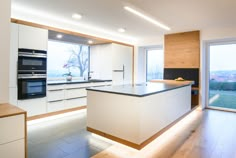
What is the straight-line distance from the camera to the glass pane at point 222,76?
5.04 metres

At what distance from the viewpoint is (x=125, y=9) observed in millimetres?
3340

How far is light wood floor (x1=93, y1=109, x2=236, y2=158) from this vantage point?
7.89 feet

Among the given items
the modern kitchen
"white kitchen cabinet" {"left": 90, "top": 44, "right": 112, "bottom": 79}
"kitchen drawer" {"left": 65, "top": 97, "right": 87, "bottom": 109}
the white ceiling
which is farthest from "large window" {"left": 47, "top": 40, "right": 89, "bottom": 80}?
the white ceiling

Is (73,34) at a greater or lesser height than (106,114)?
greater

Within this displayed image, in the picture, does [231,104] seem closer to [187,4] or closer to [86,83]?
[187,4]

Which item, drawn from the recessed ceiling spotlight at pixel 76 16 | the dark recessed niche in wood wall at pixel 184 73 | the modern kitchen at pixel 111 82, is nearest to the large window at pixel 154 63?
the modern kitchen at pixel 111 82

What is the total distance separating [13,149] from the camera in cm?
152

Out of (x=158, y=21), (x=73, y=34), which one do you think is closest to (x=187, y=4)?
(x=158, y=21)

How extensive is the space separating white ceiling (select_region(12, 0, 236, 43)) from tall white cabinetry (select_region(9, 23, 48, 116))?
0.41 m

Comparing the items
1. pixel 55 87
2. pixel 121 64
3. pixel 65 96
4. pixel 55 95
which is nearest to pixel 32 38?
pixel 55 87

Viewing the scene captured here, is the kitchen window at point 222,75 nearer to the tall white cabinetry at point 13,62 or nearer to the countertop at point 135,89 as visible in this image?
the countertop at point 135,89

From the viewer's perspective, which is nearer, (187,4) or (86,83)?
(187,4)

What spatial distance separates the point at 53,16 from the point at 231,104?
5.61m

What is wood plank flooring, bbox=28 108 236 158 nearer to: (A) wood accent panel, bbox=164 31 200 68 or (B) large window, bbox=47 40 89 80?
(B) large window, bbox=47 40 89 80
